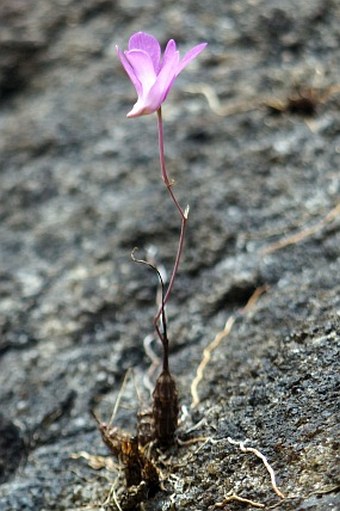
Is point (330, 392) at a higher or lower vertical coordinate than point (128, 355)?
higher

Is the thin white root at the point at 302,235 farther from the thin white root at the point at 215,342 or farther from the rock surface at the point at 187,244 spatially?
the thin white root at the point at 215,342

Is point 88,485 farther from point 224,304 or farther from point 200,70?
point 200,70

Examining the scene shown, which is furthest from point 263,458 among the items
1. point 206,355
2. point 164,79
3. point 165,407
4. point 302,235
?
point 302,235

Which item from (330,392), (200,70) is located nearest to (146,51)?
(330,392)

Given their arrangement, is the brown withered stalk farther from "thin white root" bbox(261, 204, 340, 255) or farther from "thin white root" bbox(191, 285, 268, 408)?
"thin white root" bbox(261, 204, 340, 255)

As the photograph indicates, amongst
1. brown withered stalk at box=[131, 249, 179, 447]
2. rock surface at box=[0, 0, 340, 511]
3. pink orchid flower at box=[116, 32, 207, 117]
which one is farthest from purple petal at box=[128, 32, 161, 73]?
rock surface at box=[0, 0, 340, 511]

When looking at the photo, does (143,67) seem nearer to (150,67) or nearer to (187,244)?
(150,67)

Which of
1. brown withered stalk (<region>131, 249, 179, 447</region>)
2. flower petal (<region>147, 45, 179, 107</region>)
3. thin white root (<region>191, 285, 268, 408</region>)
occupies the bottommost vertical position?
thin white root (<region>191, 285, 268, 408</region>)
